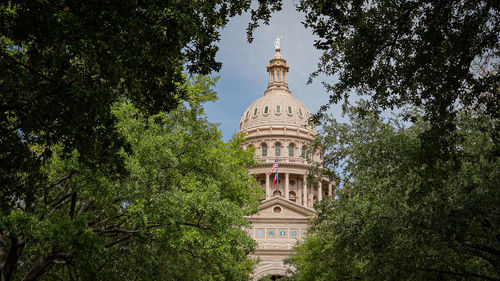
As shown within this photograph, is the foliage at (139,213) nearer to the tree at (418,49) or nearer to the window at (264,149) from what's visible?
the tree at (418,49)

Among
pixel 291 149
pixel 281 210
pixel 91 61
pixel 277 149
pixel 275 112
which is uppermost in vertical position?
pixel 275 112

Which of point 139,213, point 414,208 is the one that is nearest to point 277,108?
point 414,208

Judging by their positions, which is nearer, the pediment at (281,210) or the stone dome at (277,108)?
the pediment at (281,210)

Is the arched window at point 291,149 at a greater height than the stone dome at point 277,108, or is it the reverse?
the stone dome at point 277,108

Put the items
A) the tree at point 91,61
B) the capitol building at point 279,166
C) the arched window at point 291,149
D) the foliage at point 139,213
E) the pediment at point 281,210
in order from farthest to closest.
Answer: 1. the arched window at point 291,149
2. the pediment at point 281,210
3. the capitol building at point 279,166
4. the foliage at point 139,213
5. the tree at point 91,61

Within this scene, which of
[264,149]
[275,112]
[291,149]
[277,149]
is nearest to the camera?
[277,149]

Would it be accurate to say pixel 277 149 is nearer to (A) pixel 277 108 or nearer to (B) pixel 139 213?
(A) pixel 277 108

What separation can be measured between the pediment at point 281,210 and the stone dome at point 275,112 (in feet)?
76.4

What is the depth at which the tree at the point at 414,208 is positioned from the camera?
1445cm

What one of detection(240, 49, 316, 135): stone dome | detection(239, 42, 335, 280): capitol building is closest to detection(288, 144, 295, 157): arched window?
detection(239, 42, 335, 280): capitol building

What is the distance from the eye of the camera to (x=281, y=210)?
61.8m

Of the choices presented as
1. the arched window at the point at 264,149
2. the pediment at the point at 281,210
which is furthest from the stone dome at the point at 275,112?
the pediment at the point at 281,210

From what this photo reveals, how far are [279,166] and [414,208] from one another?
6245 cm

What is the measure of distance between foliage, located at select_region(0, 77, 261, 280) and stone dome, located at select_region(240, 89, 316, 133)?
63541mm
